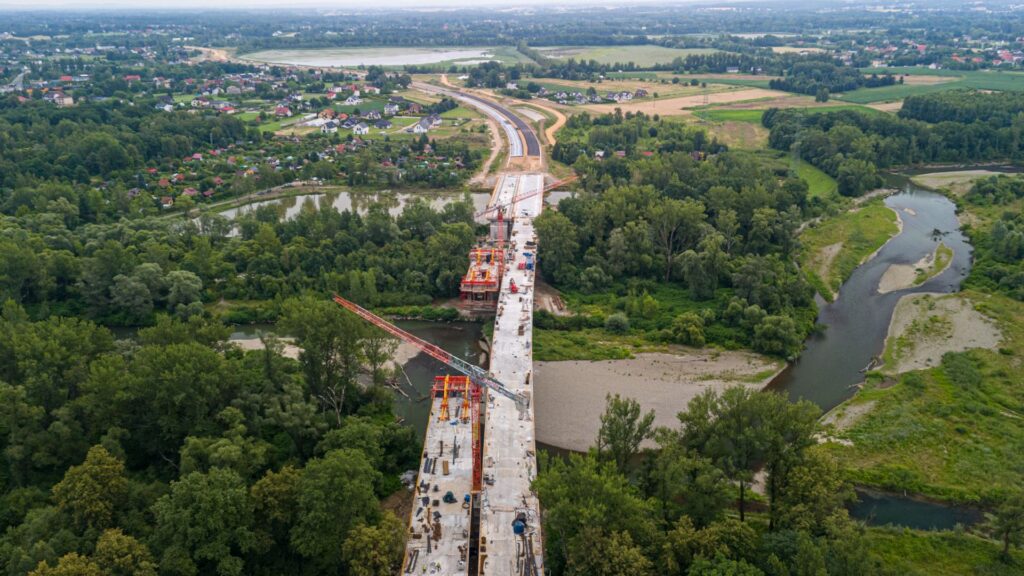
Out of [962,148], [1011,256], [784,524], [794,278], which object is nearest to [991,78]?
[962,148]

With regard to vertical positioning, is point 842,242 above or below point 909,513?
above

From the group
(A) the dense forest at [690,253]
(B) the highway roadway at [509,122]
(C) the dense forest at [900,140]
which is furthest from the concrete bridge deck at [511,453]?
(C) the dense forest at [900,140]

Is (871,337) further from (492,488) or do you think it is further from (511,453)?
(492,488)

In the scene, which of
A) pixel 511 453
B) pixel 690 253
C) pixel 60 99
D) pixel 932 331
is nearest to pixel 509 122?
pixel 690 253

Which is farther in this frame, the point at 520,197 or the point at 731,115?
the point at 731,115

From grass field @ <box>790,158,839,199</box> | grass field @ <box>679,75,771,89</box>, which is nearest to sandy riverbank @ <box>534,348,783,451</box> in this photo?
grass field @ <box>790,158,839,199</box>
